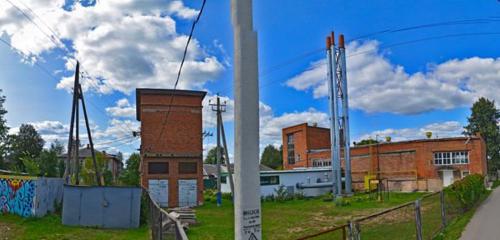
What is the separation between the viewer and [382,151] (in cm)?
4697

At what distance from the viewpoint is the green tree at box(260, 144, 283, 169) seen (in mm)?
98956

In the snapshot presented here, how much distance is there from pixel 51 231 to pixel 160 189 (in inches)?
677

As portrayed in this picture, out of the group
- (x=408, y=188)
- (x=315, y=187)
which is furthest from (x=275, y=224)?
(x=408, y=188)

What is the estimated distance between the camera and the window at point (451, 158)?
40.9m

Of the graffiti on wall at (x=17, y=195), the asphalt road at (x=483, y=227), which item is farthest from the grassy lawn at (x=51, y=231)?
the asphalt road at (x=483, y=227)

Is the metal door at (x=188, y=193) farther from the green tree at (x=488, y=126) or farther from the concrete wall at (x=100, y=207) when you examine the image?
the green tree at (x=488, y=126)

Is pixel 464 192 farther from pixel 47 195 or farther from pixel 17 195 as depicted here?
pixel 17 195

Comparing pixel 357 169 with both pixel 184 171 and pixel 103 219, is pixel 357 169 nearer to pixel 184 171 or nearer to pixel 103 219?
pixel 184 171

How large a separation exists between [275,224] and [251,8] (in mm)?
17668

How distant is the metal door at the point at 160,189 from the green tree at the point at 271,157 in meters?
64.4

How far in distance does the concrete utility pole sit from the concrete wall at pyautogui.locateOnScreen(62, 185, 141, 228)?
58.4ft

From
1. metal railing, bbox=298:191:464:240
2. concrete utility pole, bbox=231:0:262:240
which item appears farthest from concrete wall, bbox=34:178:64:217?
concrete utility pole, bbox=231:0:262:240

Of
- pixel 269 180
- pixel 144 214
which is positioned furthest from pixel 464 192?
pixel 269 180

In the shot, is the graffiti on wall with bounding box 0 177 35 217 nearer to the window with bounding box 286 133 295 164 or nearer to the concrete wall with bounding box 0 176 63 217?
the concrete wall with bounding box 0 176 63 217
